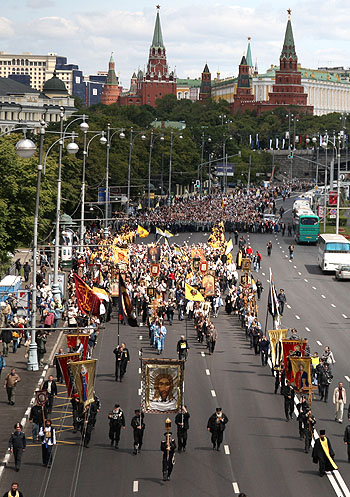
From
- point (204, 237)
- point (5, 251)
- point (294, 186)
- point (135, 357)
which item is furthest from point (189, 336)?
point (294, 186)

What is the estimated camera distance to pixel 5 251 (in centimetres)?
5225

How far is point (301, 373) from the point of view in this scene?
32531mm

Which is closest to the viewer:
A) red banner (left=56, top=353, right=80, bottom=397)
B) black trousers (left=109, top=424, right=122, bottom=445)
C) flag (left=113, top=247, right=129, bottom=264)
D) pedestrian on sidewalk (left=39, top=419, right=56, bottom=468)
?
pedestrian on sidewalk (left=39, top=419, right=56, bottom=468)

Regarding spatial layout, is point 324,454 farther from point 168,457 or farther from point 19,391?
point 19,391

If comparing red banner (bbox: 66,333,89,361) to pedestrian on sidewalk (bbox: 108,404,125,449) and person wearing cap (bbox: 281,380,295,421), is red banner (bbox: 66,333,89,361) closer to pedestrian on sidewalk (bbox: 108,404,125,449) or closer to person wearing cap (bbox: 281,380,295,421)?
pedestrian on sidewalk (bbox: 108,404,125,449)

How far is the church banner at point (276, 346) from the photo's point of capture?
120ft

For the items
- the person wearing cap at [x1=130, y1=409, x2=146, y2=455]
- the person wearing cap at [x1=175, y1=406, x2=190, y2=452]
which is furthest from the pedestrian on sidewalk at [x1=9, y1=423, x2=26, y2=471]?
the person wearing cap at [x1=175, y1=406, x2=190, y2=452]

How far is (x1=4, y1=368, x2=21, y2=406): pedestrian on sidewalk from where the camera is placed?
31.9 metres

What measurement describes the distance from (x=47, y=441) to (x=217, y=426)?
4.30m

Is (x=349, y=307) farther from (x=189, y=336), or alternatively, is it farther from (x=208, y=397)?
(x=208, y=397)

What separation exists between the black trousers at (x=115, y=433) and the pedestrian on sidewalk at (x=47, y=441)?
74.2 inches

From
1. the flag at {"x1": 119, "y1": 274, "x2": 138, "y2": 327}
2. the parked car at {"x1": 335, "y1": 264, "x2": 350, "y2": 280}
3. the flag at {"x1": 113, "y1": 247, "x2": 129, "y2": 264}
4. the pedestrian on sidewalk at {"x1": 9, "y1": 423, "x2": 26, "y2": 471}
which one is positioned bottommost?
the parked car at {"x1": 335, "y1": 264, "x2": 350, "y2": 280}

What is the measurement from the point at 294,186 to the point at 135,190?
72455 millimetres

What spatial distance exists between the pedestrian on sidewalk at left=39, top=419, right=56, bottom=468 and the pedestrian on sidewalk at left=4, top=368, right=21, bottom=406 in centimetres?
506
